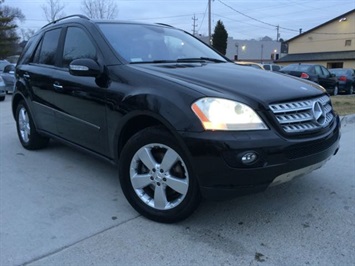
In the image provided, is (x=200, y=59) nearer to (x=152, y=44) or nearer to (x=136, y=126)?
(x=152, y=44)

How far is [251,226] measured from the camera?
3.03 meters

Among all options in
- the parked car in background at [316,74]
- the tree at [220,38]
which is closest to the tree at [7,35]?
the tree at [220,38]

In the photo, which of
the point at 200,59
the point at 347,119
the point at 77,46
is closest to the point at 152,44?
the point at 200,59

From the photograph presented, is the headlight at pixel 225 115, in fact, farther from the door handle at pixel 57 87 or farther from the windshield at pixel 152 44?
the door handle at pixel 57 87

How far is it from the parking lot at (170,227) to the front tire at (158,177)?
15 cm

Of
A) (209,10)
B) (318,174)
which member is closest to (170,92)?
(318,174)

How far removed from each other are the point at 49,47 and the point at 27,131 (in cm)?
135

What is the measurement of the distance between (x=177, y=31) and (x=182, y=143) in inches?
92.3

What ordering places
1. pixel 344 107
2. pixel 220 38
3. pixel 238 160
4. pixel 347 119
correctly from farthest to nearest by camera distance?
1. pixel 220 38
2. pixel 344 107
3. pixel 347 119
4. pixel 238 160

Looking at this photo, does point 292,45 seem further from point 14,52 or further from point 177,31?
point 177,31

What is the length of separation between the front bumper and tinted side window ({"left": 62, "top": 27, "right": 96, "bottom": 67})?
5.49ft

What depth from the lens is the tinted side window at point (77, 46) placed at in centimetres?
377

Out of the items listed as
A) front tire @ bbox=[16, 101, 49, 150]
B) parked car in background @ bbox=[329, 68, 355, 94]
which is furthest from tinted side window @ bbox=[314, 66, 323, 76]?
front tire @ bbox=[16, 101, 49, 150]

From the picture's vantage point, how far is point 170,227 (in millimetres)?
3023
